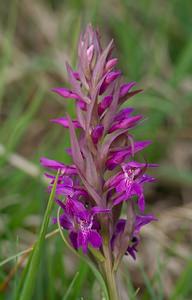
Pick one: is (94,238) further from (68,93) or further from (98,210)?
(68,93)

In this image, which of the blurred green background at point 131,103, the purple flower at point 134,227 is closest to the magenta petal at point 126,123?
the purple flower at point 134,227

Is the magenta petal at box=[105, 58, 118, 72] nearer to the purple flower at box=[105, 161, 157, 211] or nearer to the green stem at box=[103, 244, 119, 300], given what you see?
the purple flower at box=[105, 161, 157, 211]

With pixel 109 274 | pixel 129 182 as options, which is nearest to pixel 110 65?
pixel 129 182

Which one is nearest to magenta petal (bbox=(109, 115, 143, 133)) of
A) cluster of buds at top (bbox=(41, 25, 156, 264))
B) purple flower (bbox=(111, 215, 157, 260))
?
cluster of buds at top (bbox=(41, 25, 156, 264))

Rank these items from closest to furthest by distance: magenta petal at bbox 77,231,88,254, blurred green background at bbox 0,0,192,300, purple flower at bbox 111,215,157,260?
magenta petal at bbox 77,231,88,254
purple flower at bbox 111,215,157,260
blurred green background at bbox 0,0,192,300

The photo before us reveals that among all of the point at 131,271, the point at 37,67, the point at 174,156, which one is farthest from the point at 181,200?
the point at 37,67

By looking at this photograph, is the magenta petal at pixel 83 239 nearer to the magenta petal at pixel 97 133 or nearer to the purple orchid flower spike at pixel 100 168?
the purple orchid flower spike at pixel 100 168
